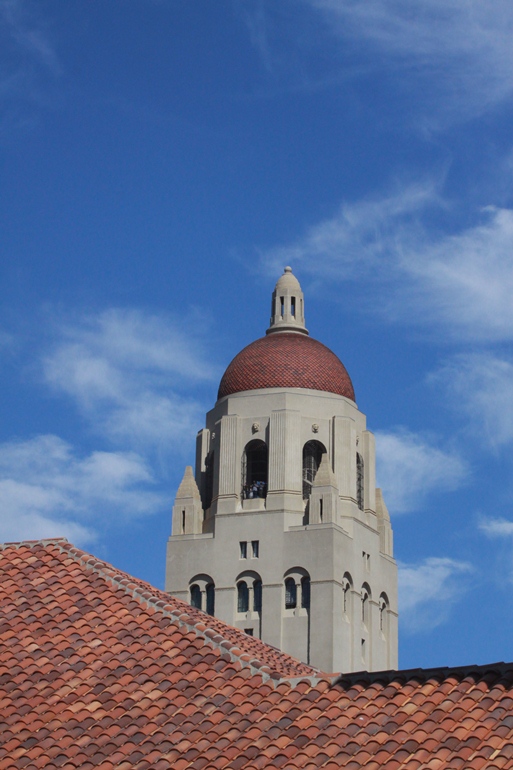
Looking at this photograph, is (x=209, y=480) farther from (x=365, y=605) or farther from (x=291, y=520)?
(x=365, y=605)

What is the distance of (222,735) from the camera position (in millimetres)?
22344

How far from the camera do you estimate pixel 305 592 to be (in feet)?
208

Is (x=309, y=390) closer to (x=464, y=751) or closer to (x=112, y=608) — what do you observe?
(x=112, y=608)

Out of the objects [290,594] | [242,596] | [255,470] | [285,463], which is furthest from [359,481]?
[242,596]

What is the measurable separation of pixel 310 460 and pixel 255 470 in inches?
92.9

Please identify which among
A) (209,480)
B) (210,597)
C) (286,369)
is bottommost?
(210,597)

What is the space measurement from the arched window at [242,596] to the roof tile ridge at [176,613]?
3438cm

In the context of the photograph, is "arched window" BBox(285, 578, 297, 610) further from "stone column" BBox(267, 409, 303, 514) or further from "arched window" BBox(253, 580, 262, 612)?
"stone column" BBox(267, 409, 303, 514)

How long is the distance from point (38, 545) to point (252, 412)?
3740 cm

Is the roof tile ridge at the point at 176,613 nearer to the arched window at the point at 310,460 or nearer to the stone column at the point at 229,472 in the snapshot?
the stone column at the point at 229,472

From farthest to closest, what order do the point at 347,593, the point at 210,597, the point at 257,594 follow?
the point at 210,597 → the point at 347,593 → the point at 257,594

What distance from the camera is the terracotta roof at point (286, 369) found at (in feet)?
221

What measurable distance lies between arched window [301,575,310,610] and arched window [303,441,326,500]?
13.1 ft

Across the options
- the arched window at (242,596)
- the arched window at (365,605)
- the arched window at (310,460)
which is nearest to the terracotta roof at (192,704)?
the arched window at (242,596)
